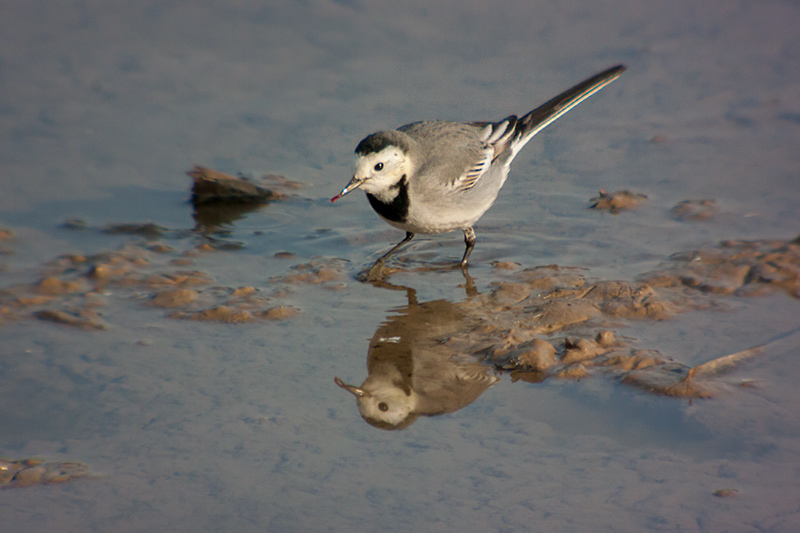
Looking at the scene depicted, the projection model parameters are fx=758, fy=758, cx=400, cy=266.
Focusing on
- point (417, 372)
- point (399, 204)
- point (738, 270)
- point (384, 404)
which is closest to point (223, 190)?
point (399, 204)

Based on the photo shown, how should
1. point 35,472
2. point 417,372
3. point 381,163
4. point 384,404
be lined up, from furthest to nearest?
1. point 381,163
2. point 417,372
3. point 384,404
4. point 35,472

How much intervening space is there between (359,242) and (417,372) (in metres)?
2.00

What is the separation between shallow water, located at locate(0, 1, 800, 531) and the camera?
3.22m

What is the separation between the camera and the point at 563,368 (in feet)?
13.4

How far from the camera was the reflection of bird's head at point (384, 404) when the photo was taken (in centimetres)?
371

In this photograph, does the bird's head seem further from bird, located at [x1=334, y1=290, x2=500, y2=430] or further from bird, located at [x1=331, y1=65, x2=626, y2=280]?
bird, located at [x1=334, y1=290, x2=500, y2=430]

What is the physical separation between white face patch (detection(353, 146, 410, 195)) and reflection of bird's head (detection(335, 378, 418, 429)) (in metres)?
1.59

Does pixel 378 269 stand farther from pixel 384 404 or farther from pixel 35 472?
pixel 35 472

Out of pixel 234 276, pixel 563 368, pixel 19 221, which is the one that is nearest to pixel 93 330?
pixel 234 276

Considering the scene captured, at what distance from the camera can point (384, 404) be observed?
3871 millimetres

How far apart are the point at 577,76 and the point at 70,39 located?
560 cm

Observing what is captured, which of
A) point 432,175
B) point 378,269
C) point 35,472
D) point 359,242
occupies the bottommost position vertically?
point 35,472

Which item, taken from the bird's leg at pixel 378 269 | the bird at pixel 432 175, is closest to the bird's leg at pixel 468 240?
the bird at pixel 432 175

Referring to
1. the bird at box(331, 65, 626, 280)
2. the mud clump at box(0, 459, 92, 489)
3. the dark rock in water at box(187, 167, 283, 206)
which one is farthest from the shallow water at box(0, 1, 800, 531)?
the bird at box(331, 65, 626, 280)
